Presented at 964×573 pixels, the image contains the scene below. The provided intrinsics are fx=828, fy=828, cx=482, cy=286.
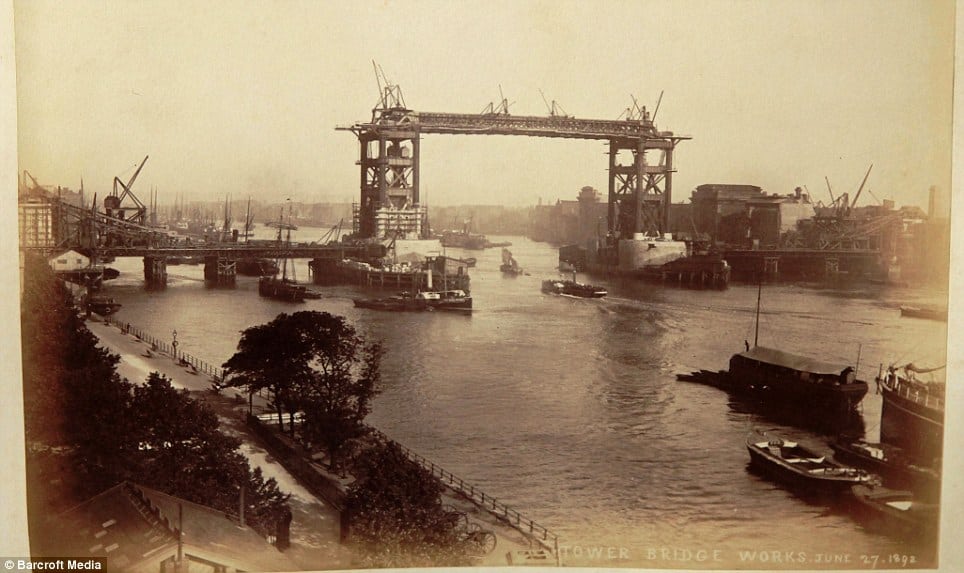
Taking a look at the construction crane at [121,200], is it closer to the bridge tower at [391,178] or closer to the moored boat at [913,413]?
the bridge tower at [391,178]

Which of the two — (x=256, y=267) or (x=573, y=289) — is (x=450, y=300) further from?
(x=256, y=267)

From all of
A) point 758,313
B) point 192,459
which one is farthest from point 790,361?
point 192,459

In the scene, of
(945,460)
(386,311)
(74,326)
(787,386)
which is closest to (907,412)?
(945,460)

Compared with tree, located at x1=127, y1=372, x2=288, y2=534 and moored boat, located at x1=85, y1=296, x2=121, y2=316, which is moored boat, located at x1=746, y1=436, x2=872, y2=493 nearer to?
tree, located at x1=127, y1=372, x2=288, y2=534

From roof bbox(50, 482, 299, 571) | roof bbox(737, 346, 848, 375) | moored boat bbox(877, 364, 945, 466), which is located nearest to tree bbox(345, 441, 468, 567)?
roof bbox(50, 482, 299, 571)

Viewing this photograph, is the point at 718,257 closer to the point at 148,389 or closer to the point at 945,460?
the point at 945,460

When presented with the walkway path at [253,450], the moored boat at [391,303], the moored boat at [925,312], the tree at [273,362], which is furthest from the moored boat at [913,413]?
the tree at [273,362]
